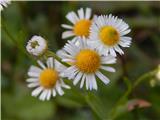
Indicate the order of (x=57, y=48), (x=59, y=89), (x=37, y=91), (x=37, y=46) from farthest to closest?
(x=57, y=48) < (x=37, y=91) < (x=59, y=89) < (x=37, y=46)

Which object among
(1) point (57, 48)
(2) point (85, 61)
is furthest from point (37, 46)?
(1) point (57, 48)

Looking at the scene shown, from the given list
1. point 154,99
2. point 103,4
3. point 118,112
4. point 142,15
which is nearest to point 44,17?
point 103,4

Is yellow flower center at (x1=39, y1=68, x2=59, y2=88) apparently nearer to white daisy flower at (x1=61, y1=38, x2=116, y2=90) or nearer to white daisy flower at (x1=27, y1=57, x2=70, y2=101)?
white daisy flower at (x1=27, y1=57, x2=70, y2=101)

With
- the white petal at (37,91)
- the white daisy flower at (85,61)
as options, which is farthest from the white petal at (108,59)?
the white petal at (37,91)

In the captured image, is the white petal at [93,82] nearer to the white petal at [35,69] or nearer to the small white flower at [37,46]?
the small white flower at [37,46]

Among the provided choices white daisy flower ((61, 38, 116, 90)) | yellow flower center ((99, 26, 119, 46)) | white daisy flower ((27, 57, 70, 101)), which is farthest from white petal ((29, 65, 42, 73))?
yellow flower center ((99, 26, 119, 46))

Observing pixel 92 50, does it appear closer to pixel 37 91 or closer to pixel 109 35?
pixel 109 35

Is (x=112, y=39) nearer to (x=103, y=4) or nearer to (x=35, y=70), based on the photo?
(x=35, y=70)

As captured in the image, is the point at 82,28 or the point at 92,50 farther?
the point at 82,28

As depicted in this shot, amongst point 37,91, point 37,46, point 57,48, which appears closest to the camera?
point 37,46
